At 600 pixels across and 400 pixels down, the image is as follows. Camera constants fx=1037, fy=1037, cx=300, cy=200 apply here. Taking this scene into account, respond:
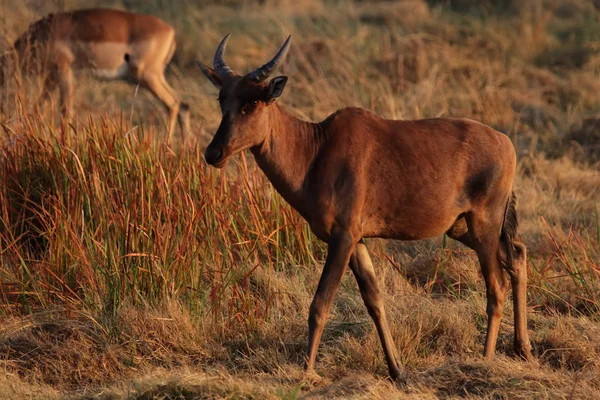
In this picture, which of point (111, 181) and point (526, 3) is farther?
point (526, 3)

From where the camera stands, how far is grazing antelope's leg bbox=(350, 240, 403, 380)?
5754mm

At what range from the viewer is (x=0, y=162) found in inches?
310

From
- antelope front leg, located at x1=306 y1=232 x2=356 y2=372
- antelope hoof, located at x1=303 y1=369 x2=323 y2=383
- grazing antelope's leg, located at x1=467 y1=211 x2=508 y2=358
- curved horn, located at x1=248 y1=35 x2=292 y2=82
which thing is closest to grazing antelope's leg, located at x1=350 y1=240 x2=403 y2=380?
antelope front leg, located at x1=306 y1=232 x2=356 y2=372

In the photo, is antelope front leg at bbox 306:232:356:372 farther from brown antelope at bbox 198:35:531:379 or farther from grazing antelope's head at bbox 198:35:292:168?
grazing antelope's head at bbox 198:35:292:168

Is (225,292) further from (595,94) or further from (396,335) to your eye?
(595,94)

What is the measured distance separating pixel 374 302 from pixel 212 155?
4.09 ft

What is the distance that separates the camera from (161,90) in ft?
44.3

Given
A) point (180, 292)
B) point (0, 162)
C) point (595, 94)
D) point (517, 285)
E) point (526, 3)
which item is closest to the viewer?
point (517, 285)

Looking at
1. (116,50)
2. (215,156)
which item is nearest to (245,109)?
(215,156)

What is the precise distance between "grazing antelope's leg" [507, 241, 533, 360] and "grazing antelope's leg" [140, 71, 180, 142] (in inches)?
293

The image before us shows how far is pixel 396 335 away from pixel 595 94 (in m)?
8.03

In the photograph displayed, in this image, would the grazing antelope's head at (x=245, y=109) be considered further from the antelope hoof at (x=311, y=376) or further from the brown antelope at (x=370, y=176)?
the antelope hoof at (x=311, y=376)

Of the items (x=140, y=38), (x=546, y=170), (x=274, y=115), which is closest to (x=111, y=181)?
(x=274, y=115)

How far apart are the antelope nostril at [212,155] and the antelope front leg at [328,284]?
0.76 metres
